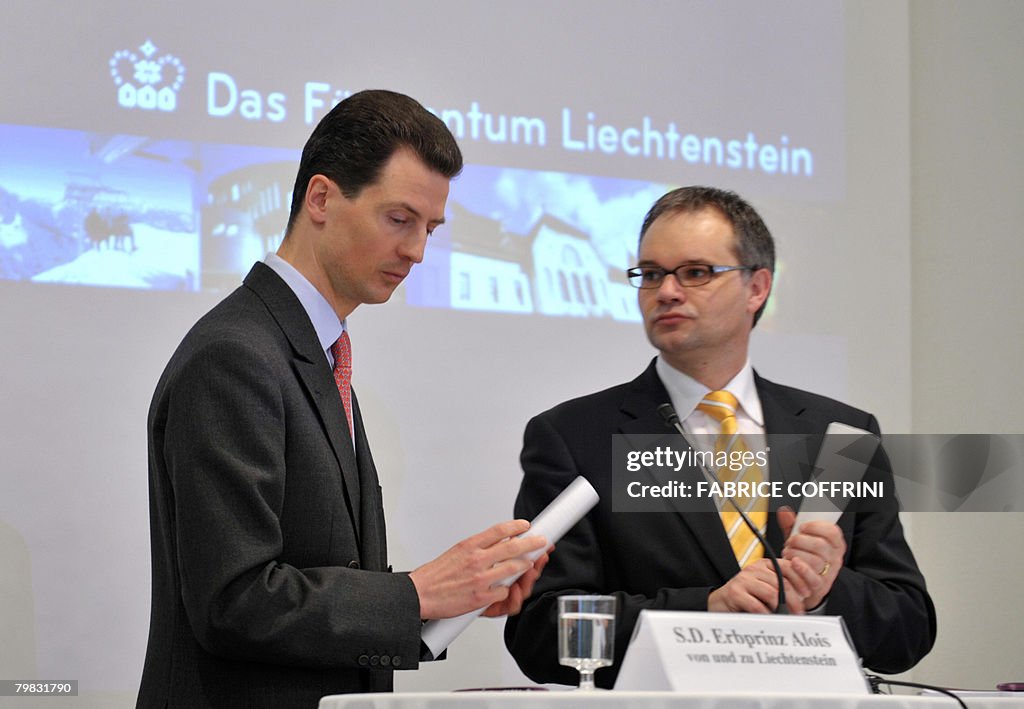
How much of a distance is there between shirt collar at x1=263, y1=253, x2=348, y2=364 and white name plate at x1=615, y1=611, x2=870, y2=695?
913 mm

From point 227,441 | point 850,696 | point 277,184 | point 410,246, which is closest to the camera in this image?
point 850,696

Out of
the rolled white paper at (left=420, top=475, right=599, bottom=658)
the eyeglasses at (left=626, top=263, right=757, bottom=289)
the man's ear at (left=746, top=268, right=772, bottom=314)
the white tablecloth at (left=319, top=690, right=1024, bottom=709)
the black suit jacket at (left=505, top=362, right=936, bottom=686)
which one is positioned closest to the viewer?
the white tablecloth at (left=319, top=690, right=1024, bottom=709)

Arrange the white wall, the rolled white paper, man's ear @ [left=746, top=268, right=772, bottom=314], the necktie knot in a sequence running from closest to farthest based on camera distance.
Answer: the rolled white paper
the necktie knot
man's ear @ [left=746, top=268, right=772, bottom=314]
the white wall

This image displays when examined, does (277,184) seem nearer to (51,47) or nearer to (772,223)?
(51,47)

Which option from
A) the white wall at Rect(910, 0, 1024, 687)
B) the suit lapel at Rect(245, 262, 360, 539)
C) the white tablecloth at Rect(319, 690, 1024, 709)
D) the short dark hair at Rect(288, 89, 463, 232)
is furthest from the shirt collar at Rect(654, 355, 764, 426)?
the white wall at Rect(910, 0, 1024, 687)

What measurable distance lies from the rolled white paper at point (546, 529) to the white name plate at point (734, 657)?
1.20 ft

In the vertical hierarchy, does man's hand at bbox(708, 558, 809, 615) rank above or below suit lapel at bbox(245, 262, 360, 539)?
below

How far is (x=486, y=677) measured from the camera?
4219 mm

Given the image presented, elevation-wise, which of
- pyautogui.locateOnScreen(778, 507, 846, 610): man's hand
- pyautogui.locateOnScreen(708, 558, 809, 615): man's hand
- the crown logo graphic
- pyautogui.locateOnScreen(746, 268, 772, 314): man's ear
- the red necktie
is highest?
the crown logo graphic

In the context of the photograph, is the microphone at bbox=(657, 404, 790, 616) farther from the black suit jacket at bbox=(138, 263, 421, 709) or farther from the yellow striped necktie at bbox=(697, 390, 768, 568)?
the black suit jacket at bbox=(138, 263, 421, 709)

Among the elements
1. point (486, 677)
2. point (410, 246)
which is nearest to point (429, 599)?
point (410, 246)

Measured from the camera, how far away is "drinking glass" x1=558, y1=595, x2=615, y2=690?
1.92 meters

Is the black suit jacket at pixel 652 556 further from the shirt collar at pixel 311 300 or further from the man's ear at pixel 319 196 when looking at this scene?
the man's ear at pixel 319 196

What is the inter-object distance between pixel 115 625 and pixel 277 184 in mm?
1418
